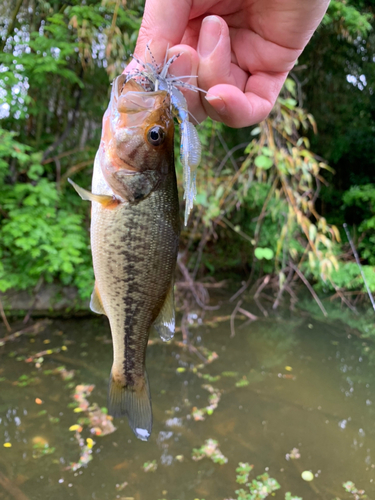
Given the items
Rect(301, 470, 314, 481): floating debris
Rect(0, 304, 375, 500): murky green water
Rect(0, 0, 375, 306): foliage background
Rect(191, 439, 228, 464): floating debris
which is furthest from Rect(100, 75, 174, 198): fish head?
Rect(301, 470, 314, 481): floating debris

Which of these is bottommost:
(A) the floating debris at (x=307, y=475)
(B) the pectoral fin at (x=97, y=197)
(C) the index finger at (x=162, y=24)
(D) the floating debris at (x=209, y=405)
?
(D) the floating debris at (x=209, y=405)

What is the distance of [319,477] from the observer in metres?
2.82

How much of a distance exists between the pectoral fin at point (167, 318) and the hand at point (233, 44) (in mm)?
730

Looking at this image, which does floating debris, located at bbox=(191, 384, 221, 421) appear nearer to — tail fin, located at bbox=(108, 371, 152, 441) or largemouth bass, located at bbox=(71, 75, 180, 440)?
tail fin, located at bbox=(108, 371, 152, 441)

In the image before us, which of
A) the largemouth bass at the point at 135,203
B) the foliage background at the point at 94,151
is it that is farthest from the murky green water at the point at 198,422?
the largemouth bass at the point at 135,203

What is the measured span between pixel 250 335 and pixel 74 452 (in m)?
2.76

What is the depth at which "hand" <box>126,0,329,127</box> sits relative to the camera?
1.29 meters

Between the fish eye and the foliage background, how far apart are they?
233 cm

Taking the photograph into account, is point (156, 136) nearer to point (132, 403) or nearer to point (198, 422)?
point (132, 403)

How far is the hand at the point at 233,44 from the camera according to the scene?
51.0 inches

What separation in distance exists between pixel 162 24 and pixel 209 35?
0.58 ft

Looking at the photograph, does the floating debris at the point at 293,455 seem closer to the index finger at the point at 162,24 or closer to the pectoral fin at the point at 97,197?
the pectoral fin at the point at 97,197

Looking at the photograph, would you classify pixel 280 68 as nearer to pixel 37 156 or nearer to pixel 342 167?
pixel 37 156

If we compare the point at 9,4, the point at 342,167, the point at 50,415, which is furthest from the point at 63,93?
the point at 342,167
